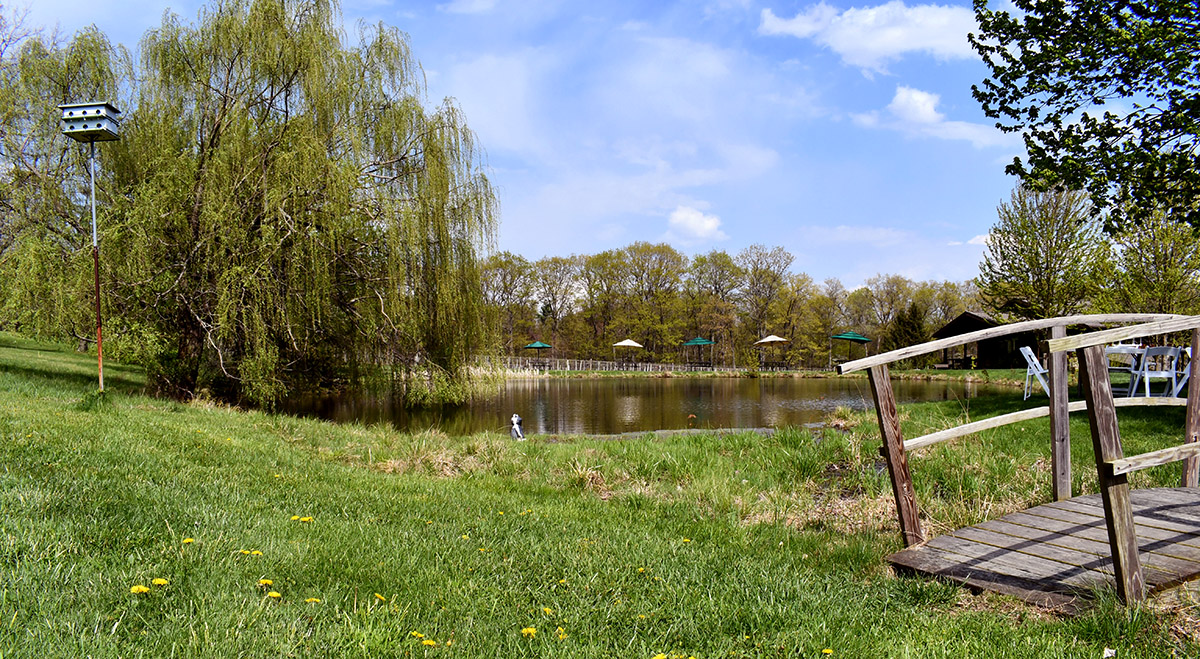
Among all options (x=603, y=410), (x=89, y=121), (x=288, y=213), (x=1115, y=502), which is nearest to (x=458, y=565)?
(x=1115, y=502)

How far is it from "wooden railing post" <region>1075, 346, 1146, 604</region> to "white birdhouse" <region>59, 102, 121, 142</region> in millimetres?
13984

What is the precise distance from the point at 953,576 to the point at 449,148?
13549mm

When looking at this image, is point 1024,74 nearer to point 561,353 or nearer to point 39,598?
point 39,598

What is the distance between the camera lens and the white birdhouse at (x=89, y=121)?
10938 millimetres

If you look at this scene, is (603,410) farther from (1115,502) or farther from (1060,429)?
(1115,502)

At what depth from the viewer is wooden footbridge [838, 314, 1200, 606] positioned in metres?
2.95

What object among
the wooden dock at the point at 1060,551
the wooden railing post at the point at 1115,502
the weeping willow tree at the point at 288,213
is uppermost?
the weeping willow tree at the point at 288,213

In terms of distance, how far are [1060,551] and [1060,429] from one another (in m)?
1.45

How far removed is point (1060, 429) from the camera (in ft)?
15.6

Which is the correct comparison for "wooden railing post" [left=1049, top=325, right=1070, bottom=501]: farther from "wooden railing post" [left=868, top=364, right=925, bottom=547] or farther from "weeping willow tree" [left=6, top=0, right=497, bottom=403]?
"weeping willow tree" [left=6, top=0, right=497, bottom=403]

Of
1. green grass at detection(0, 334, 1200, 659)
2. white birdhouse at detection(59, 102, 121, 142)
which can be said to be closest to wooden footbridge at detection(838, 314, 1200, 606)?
green grass at detection(0, 334, 1200, 659)

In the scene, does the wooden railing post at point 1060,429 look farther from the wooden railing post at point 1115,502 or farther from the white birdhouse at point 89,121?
the white birdhouse at point 89,121

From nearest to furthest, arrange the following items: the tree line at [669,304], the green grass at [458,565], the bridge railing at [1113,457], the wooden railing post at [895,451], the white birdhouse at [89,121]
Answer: the green grass at [458,565]
the bridge railing at [1113,457]
the wooden railing post at [895,451]
the white birdhouse at [89,121]
the tree line at [669,304]

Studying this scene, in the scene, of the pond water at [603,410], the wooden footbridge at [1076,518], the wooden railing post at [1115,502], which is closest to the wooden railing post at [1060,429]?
the wooden footbridge at [1076,518]
